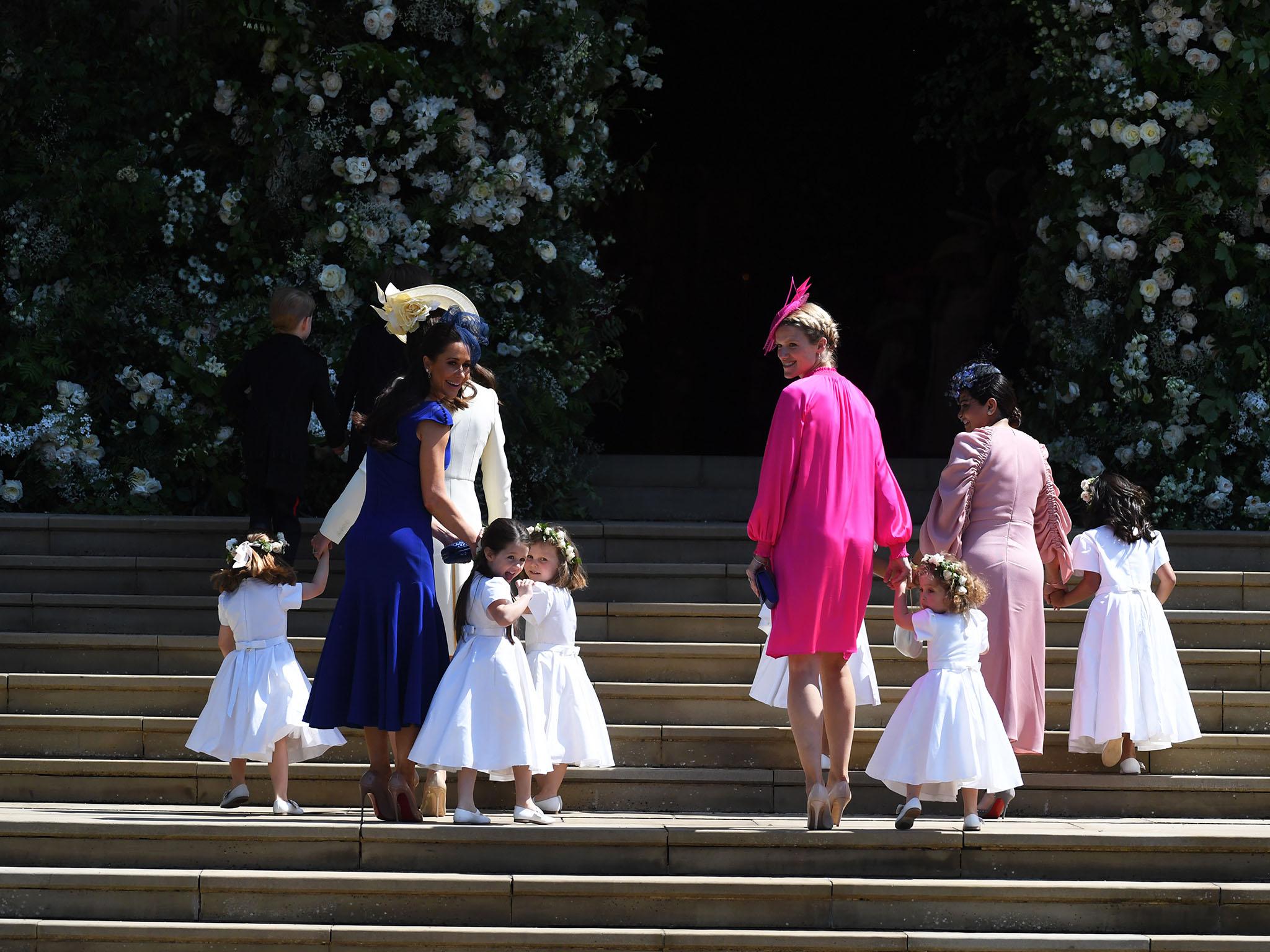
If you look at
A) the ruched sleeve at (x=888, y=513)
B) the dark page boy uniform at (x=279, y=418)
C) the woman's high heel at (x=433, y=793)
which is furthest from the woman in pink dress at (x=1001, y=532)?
the dark page boy uniform at (x=279, y=418)

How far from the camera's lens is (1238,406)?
29.9 feet

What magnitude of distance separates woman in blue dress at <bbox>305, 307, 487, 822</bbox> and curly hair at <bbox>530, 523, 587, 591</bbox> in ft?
1.01

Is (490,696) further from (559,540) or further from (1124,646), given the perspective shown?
(1124,646)

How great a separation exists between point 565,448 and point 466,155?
5.69 feet

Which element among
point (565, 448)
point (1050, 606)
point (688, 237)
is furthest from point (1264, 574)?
point (688, 237)

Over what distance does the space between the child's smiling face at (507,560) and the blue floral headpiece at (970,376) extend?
175cm

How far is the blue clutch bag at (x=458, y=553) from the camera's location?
213 inches

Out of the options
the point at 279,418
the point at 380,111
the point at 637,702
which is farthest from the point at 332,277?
the point at 637,702

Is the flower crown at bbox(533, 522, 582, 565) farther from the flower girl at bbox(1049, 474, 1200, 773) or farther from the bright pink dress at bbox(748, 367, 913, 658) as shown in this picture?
the flower girl at bbox(1049, 474, 1200, 773)

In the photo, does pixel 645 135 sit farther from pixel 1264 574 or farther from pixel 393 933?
pixel 393 933

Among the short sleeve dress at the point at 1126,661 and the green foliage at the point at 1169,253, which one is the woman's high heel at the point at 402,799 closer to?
the short sleeve dress at the point at 1126,661

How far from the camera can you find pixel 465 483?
589 cm

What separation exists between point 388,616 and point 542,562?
626 mm

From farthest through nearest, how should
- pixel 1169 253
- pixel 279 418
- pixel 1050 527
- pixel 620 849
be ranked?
pixel 1169 253, pixel 279 418, pixel 1050 527, pixel 620 849
